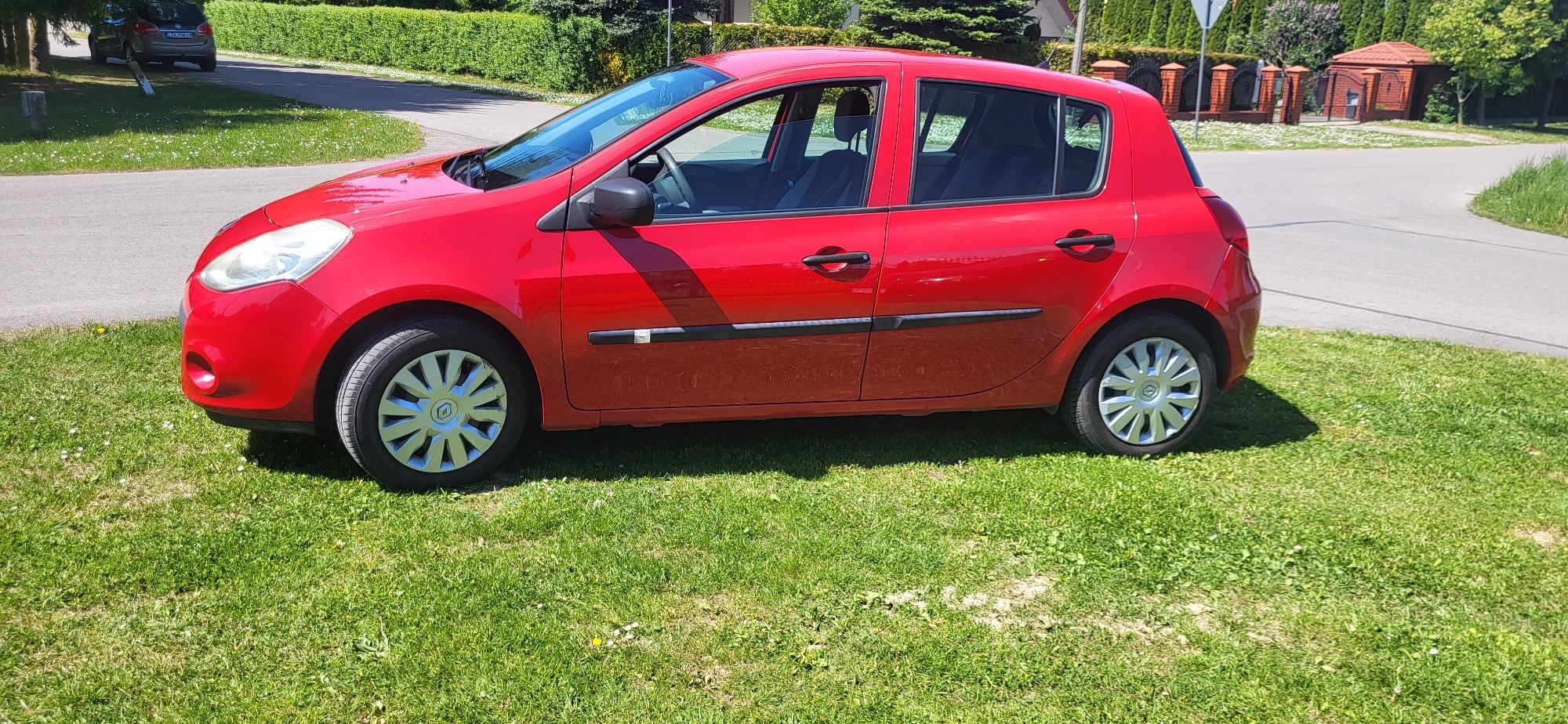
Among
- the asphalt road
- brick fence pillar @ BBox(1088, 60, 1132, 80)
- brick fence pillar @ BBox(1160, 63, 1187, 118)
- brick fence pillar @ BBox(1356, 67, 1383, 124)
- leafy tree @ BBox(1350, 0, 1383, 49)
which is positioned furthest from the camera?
leafy tree @ BBox(1350, 0, 1383, 49)

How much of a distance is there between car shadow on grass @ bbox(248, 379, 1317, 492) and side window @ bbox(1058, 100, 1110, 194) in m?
1.20

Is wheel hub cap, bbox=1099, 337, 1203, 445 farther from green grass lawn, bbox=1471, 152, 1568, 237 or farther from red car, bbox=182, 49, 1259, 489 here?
green grass lawn, bbox=1471, 152, 1568, 237

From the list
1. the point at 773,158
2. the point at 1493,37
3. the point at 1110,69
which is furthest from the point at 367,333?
the point at 1493,37

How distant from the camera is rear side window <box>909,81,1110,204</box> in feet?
16.0

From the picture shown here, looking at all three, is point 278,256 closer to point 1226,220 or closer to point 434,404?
point 434,404

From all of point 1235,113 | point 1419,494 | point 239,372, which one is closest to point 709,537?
point 239,372

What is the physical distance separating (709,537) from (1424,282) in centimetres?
811

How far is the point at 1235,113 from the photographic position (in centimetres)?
3325

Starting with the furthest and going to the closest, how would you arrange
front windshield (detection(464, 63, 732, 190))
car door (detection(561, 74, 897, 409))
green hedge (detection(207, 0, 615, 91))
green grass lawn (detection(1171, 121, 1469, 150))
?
green hedge (detection(207, 0, 615, 91)) < green grass lawn (detection(1171, 121, 1469, 150)) < front windshield (detection(464, 63, 732, 190)) < car door (detection(561, 74, 897, 409))

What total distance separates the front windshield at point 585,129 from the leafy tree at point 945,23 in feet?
72.9

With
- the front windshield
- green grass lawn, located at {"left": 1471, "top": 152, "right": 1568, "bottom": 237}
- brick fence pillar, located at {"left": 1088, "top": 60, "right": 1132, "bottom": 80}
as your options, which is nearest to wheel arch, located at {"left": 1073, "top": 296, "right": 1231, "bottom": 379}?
the front windshield

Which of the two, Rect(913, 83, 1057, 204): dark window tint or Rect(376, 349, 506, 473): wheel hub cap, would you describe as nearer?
Rect(376, 349, 506, 473): wheel hub cap

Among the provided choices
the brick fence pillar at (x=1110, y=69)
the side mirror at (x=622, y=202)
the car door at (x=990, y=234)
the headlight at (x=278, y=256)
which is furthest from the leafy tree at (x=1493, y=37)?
the headlight at (x=278, y=256)

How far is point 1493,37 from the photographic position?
3559 centimetres
